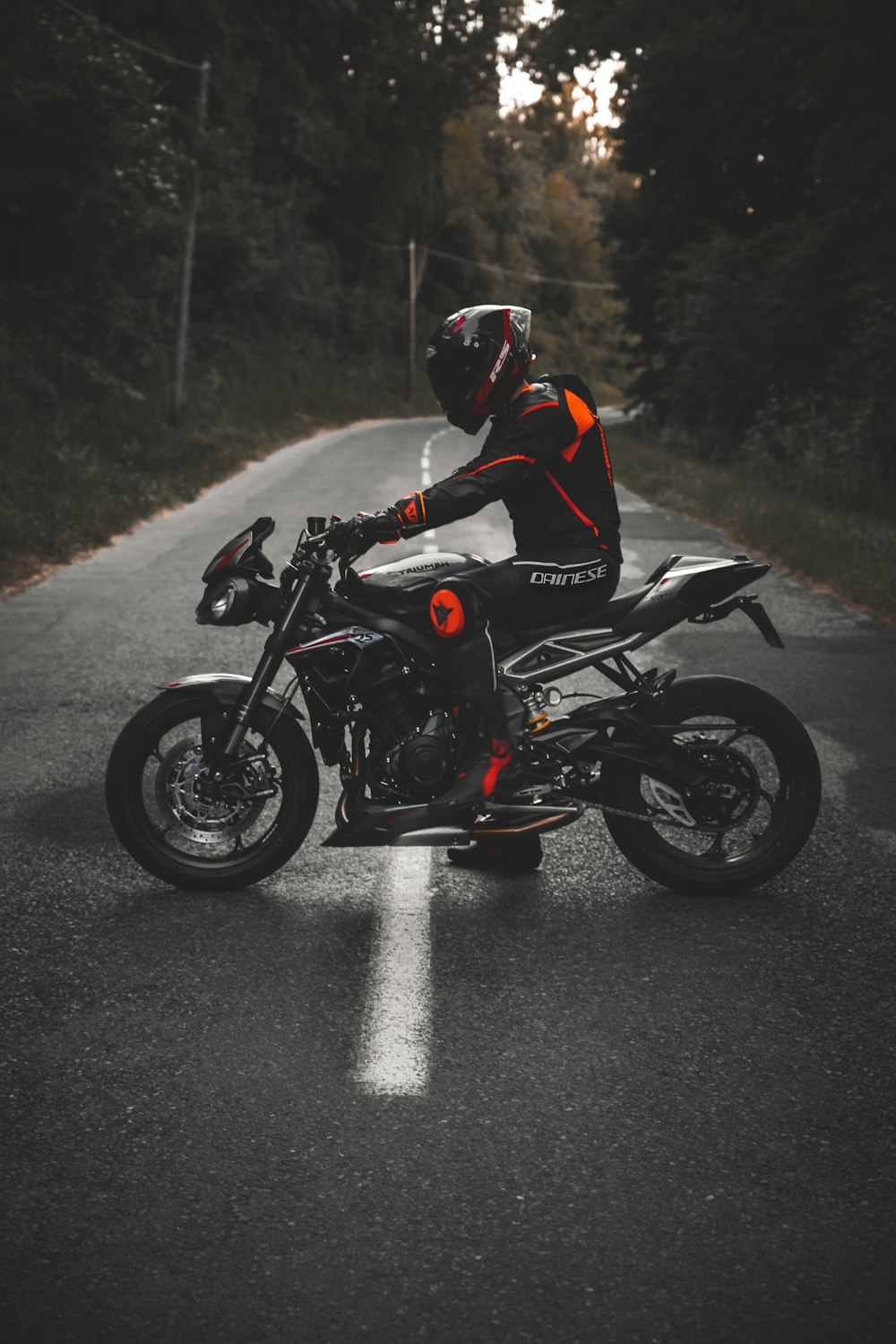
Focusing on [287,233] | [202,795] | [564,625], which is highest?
[287,233]

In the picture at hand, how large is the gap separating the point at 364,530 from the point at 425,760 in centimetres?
80

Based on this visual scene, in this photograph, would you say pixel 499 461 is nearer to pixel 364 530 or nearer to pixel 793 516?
pixel 364 530

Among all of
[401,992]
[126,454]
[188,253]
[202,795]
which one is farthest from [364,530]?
[188,253]

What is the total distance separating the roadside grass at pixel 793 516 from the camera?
1228 cm

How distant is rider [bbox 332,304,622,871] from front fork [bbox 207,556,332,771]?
24cm

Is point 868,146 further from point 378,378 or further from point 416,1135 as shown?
point 378,378

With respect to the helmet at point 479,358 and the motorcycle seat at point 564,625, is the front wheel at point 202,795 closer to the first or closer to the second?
the motorcycle seat at point 564,625

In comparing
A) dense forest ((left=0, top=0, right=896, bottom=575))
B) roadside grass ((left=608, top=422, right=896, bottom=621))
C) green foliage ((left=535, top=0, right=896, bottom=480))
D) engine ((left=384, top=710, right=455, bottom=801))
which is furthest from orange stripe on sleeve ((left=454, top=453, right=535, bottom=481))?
green foliage ((left=535, top=0, right=896, bottom=480))

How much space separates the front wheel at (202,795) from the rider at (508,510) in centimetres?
59

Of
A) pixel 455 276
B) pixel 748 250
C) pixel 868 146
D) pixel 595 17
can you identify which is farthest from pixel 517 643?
pixel 455 276

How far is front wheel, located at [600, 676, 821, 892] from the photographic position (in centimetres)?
473

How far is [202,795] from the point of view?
4.70 m

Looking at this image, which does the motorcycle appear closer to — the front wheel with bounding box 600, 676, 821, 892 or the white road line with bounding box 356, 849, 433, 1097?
the front wheel with bounding box 600, 676, 821, 892

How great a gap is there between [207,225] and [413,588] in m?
35.2
